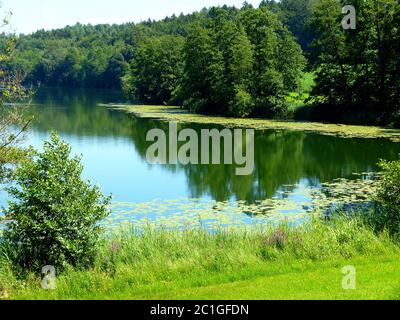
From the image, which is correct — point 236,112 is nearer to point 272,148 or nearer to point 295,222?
point 272,148

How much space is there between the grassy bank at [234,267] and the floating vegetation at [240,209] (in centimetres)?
300

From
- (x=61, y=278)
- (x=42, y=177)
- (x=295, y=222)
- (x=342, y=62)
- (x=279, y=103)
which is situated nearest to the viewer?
(x=61, y=278)

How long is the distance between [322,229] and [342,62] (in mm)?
39690

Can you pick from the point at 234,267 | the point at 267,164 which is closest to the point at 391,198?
the point at 234,267

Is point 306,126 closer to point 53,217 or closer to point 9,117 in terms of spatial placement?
point 9,117

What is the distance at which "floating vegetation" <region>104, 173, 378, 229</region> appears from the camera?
16906 mm

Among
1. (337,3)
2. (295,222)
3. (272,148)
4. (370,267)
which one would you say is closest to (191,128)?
(272,148)

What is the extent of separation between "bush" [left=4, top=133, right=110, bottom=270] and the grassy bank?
0.45 meters

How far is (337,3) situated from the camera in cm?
5112

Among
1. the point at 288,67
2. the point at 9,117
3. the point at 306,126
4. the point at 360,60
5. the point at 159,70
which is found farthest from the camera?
the point at 159,70

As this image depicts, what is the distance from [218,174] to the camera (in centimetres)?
2608

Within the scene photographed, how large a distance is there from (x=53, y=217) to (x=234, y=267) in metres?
4.10

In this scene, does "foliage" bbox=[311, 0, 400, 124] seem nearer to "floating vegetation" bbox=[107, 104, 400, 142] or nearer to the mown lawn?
"floating vegetation" bbox=[107, 104, 400, 142]
